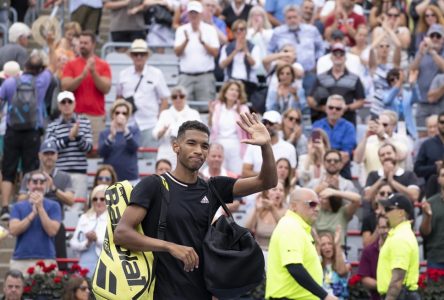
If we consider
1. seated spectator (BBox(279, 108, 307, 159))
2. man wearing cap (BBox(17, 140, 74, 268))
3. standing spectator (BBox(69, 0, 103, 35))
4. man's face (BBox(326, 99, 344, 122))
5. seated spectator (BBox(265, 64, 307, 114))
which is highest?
standing spectator (BBox(69, 0, 103, 35))

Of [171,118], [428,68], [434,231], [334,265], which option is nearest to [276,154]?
[171,118]

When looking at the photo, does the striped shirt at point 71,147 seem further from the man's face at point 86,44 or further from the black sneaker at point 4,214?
the man's face at point 86,44

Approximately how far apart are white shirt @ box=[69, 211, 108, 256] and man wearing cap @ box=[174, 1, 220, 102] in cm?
456

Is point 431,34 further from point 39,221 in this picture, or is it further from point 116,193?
point 116,193

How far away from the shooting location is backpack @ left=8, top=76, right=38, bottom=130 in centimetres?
1778

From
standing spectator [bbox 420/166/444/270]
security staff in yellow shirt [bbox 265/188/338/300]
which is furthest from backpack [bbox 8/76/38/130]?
security staff in yellow shirt [bbox 265/188/338/300]

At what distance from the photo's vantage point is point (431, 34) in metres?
20.8

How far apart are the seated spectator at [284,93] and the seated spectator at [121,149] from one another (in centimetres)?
237

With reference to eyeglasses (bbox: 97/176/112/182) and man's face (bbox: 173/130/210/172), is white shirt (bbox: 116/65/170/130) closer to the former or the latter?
eyeglasses (bbox: 97/176/112/182)

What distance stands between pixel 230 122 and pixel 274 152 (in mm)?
1019

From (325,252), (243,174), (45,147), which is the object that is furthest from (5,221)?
(325,252)

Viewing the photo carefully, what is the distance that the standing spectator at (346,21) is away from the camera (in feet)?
71.2

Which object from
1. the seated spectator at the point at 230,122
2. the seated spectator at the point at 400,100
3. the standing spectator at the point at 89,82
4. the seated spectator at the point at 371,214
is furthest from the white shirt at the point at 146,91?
the seated spectator at the point at 371,214

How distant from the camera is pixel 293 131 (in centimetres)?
1814
